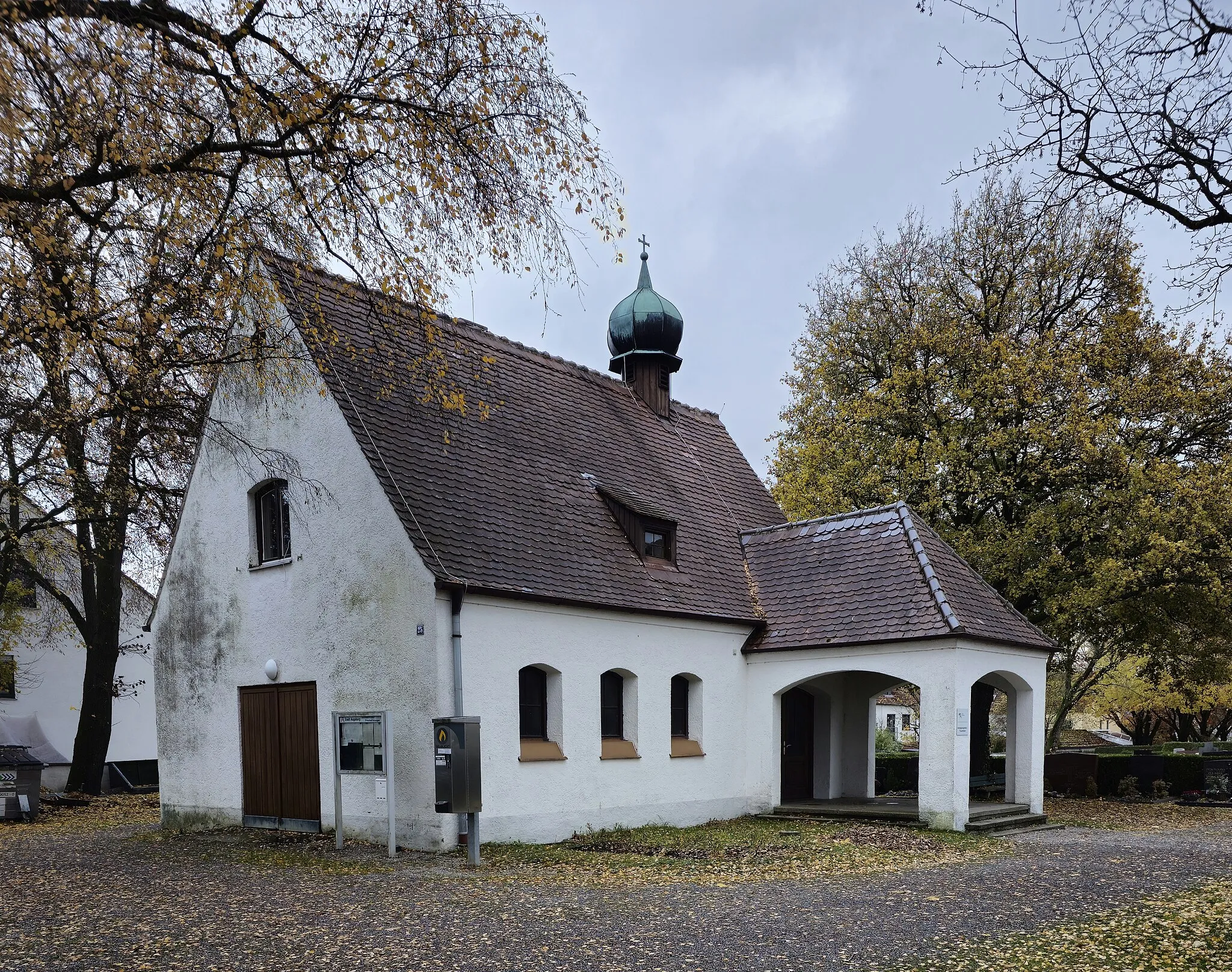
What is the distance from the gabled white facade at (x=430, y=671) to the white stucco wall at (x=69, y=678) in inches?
491

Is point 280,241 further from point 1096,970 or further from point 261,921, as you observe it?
point 1096,970

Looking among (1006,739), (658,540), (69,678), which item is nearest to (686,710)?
(658,540)

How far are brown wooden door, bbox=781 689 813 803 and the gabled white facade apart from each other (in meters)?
0.71

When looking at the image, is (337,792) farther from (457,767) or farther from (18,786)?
(18,786)

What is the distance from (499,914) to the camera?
9055 mm

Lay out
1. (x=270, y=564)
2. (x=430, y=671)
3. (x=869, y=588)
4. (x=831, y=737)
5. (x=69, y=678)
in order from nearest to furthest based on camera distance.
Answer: (x=430, y=671)
(x=270, y=564)
(x=869, y=588)
(x=831, y=737)
(x=69, y=678)

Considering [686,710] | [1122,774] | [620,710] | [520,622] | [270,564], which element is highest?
[270,564]

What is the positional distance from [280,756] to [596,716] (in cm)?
445

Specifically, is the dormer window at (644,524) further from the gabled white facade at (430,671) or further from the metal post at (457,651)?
the metal post at (457,651)

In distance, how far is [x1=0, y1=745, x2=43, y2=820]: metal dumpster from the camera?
19562mm

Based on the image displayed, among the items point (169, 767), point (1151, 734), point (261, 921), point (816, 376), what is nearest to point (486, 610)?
point (261, 921)

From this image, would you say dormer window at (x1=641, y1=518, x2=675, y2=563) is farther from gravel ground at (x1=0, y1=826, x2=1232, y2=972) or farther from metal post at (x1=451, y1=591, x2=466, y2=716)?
gravel ground at (x1=0, y1=826, x2=1232, y2=972)

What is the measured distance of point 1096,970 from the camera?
7.09 meters

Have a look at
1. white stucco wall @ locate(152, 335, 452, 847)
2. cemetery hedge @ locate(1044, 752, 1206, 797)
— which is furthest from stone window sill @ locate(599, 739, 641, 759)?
cemetery hedge @ locate(1044, 752, 1206, 797)
